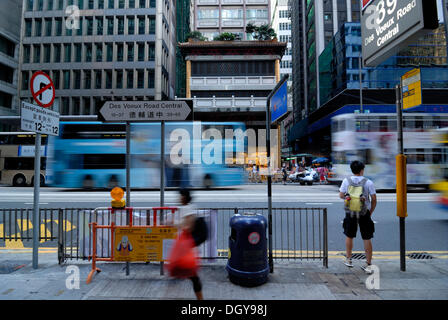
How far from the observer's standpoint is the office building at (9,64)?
101 feet

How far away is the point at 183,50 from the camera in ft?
94.9

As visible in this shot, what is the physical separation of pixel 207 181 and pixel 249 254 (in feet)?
38.3

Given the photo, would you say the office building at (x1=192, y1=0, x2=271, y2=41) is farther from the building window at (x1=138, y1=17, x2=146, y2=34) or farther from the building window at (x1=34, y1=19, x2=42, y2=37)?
the building window at (x1=34, y1=19, x2=42, y2=37)

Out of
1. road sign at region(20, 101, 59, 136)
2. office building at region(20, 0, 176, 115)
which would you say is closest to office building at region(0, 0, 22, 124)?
office building at region(20, 0, 176, 115)

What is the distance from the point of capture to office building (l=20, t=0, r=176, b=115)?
3347cm

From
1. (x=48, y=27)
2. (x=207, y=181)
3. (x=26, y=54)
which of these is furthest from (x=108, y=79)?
(x=207, y=181)

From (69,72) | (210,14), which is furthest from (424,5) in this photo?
(210,14)

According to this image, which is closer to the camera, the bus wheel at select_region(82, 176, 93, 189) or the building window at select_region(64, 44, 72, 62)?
the bus wheel at select_region(82, 176, 93, 189)

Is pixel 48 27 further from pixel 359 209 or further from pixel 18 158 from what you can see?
pixel 359 209

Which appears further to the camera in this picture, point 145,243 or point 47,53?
point 47,53

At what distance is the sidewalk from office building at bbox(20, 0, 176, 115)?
3184cm

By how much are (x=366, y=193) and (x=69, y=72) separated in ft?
129

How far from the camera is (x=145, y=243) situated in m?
3.87

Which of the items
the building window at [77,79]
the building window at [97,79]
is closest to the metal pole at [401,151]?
the building window at [97,79]
